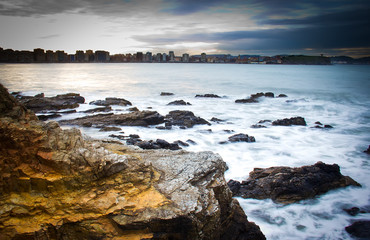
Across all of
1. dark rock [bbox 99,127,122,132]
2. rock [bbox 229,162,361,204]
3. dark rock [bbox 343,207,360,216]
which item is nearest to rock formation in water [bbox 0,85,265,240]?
rock [bbox 229,162,361,204]

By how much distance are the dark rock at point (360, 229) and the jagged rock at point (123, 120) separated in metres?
10.9

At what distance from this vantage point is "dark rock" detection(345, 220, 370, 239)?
5627 millimetres

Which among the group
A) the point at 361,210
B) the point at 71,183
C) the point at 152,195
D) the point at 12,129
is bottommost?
the point at 361,210

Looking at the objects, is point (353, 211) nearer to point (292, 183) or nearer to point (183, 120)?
point (292, 183)

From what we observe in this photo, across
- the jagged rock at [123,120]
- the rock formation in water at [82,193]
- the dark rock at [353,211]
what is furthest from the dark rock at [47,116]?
the dark rock at [353,211]

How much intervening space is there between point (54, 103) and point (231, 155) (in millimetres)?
14992

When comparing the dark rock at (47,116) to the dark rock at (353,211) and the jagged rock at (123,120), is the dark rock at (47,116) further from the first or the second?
the dark rock at (353,211)

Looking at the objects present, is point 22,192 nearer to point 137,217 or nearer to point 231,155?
point 137,217

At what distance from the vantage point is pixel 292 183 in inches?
281

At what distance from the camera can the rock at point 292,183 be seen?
696 cm

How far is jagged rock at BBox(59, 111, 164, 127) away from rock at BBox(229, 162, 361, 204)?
26.9ft

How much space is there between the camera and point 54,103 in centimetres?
1908

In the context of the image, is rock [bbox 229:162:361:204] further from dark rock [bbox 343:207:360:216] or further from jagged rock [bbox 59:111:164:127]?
jagged rock [bbox 59:111:164:127]

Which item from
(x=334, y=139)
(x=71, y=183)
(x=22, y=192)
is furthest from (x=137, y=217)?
(x=334, y=139)
